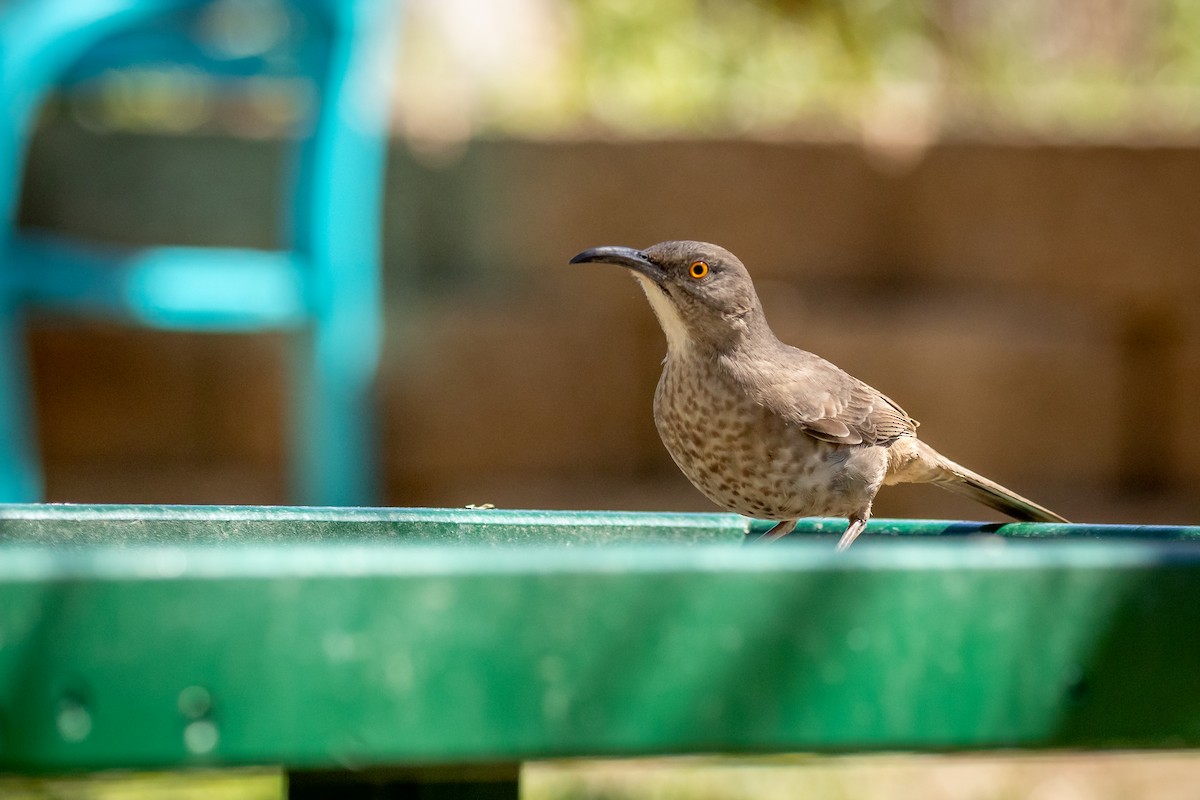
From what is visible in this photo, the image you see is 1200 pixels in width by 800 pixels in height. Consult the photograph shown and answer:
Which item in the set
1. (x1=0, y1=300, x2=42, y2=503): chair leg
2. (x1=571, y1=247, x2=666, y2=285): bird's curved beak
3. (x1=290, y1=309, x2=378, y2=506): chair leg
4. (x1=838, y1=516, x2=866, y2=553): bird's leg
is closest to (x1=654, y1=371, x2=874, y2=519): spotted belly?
(x1=838, y1=516, x2=866, y2=553): bird's leg

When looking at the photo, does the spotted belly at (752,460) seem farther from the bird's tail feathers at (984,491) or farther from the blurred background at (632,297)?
the blurred background at (632,297)

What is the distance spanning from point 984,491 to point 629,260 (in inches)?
43.3

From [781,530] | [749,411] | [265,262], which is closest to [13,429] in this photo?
[265,262]

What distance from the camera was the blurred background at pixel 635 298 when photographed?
250 inches

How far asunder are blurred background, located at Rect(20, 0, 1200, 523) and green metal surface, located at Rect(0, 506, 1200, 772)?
14.9 ft

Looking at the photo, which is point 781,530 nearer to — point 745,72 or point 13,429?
point 13,429

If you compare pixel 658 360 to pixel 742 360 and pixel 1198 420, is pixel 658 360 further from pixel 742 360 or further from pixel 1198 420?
pixel 742 360

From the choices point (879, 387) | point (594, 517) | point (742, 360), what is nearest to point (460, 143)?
point (879, 387)

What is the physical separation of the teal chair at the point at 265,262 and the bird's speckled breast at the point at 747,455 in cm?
238

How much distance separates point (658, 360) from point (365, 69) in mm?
1657

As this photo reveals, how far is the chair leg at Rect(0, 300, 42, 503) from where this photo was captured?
4.99 metres

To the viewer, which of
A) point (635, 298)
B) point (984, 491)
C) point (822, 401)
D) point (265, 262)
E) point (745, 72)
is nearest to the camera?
point (822, 401)

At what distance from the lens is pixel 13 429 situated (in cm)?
509

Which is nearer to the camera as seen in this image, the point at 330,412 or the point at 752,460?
the point at 752,460
